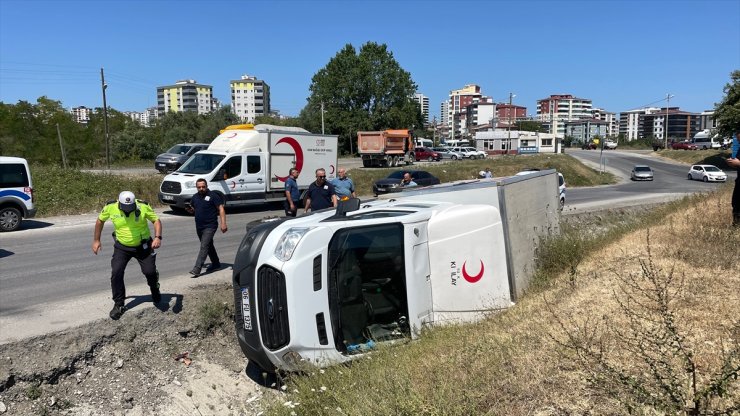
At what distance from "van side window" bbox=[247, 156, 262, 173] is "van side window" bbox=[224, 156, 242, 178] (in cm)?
36

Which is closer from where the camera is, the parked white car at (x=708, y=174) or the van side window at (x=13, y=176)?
the van side window at (x=13, y=176)

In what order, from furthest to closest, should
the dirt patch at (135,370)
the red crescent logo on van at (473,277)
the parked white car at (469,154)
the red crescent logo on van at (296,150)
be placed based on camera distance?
the parked white car at (469,154) < the red crescent logo on van at (296,150) < the red crescent logo on van at (473,277) < the dirt patch at (135,370)

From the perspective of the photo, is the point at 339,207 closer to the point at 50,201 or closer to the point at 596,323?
the point at 596,323

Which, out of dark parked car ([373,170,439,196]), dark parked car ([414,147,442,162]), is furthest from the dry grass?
dark parked car ([414,147,442,162])

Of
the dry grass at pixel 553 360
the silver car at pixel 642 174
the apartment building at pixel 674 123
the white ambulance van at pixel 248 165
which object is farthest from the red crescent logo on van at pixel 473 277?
the apartment building at pixel 674 123

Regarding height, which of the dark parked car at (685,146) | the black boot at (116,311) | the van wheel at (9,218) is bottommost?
the black boot at (116,311)

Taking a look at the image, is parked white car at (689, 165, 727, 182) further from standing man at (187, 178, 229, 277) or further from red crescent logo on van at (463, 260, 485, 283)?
standing man at (187, 178, 229, 277)

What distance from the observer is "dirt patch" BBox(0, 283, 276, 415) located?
5.95 metres

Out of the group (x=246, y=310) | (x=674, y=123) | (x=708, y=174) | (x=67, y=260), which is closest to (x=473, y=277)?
(x=246, y=310)

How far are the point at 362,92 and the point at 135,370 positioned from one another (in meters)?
83.3

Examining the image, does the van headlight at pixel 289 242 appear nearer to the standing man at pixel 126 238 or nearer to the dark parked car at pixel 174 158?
the standing man at pixel 126 238

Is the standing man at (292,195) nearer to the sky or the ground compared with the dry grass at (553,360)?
nearer to the sky

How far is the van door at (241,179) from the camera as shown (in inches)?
743

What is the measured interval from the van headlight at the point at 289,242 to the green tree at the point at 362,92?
79.2 meters
